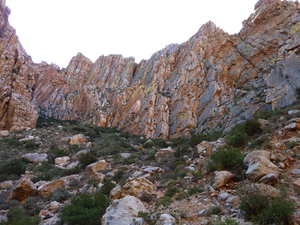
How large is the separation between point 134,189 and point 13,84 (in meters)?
43.6

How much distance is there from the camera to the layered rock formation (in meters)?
35.1

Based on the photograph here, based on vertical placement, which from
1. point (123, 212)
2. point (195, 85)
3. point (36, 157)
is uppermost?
point (195, 85)

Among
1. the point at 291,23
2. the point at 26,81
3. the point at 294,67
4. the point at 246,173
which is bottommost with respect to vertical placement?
the point at 246,173

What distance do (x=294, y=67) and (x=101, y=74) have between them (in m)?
57.5

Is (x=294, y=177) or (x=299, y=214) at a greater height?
(x=294, y=177)

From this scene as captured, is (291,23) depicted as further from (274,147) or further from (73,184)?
(73,184)

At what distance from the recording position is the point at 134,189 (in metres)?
8.04

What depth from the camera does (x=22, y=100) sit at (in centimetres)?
3822

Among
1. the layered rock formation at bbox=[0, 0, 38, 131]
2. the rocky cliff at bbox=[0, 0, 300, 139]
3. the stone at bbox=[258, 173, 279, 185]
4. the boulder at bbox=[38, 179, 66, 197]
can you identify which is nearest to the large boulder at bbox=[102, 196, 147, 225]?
the stone at bbox=[258, 173, 279, 185]

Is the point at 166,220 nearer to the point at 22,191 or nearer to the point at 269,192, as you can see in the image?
the point at 269,192

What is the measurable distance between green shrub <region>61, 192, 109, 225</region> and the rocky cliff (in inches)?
677

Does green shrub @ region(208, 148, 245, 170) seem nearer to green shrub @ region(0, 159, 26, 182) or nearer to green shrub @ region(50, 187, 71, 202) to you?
green shrub @ region(50, 187, 71, 202)

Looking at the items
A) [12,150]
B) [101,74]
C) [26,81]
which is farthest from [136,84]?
[12,150]

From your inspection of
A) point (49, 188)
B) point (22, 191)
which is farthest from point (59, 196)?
point (22, 191)
